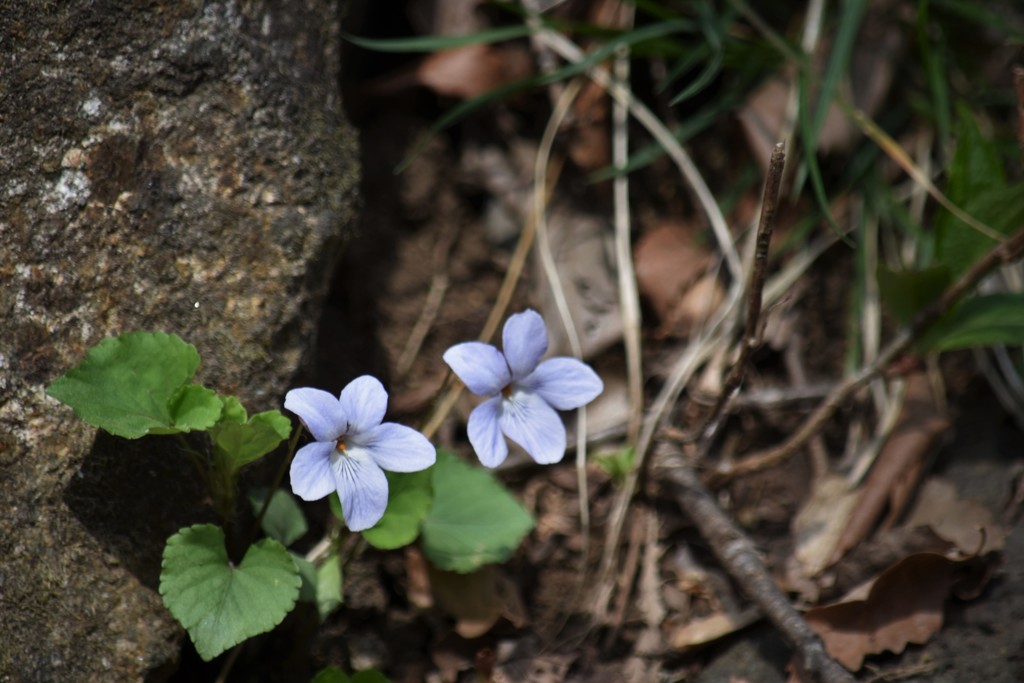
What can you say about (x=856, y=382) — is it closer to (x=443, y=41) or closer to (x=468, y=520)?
(x=468, y=520)

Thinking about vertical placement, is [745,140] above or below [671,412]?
above

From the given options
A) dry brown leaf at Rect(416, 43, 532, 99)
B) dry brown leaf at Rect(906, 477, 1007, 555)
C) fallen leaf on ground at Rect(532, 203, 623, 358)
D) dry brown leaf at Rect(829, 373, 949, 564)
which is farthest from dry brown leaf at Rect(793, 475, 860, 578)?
dry brown leaf at Rect(416, 43, 532, 99)

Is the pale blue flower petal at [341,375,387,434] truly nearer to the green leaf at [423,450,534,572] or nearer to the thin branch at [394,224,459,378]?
the green leaf at [423,450,534,572]

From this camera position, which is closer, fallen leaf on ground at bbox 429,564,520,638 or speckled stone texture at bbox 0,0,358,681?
speckled stone texture at bbox 0,0,358,681

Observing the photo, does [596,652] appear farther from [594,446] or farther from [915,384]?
[915,384]

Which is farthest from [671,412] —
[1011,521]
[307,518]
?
[307,518]

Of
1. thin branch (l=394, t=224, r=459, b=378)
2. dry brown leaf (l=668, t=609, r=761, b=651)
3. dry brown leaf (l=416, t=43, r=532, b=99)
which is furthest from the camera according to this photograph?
dry brown leaf (l=416, t=43, r=532, b=99)

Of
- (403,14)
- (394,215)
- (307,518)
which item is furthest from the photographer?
(403,14)
